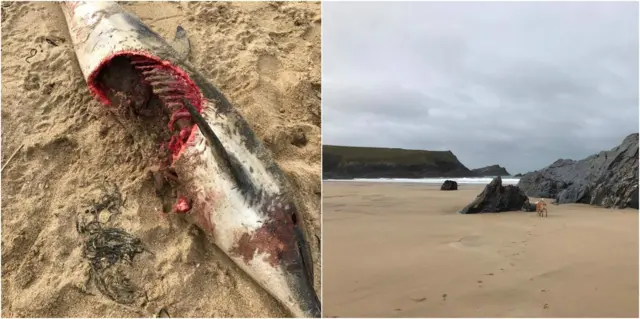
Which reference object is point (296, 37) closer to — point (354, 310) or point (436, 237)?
point (436, 237)

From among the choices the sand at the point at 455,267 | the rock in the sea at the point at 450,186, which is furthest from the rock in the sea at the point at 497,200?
the sand at the point at 455,267

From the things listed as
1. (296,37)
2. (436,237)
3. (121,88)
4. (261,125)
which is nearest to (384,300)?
(436,237)

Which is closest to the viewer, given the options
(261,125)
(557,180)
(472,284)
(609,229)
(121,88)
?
(472,284)

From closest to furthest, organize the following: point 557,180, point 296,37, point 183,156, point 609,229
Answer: point 609,229 → point 183,156 → point 296,37 → point 557,180

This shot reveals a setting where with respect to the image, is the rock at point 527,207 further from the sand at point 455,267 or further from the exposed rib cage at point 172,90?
the exposed rib cage at point 172,90

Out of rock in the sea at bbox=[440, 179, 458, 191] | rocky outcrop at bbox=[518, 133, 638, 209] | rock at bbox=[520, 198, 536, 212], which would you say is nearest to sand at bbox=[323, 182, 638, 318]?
rock at bbox=[520, 198, 536, 212]

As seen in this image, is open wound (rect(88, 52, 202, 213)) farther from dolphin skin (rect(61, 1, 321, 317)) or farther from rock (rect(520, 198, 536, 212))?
rock (rect(520, 198, 536, 212))

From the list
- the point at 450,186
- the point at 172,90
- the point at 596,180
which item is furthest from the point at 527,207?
the point at 172,90
